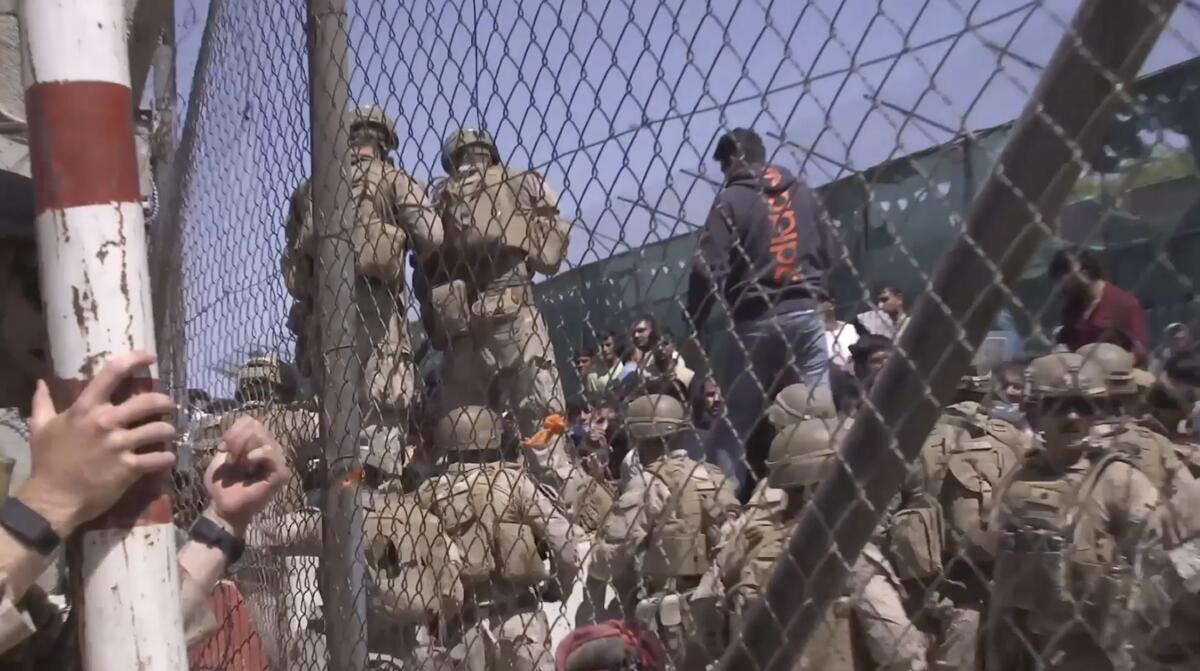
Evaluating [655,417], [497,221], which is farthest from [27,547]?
[497,221]

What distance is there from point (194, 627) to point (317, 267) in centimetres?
100

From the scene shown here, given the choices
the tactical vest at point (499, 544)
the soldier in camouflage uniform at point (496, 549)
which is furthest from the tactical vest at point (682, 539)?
the tactical vest at point (499, 544)

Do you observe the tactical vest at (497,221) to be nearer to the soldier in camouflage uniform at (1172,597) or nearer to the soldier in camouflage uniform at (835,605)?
the soldier in camouflage uniform at (835,605)

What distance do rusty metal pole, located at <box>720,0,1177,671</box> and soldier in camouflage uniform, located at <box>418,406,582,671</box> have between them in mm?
1428

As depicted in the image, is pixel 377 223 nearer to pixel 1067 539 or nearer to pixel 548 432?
pixel 548 432

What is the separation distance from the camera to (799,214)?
167 centimetres

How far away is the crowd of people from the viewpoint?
1455 millimetres

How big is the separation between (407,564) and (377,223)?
1.24 metres

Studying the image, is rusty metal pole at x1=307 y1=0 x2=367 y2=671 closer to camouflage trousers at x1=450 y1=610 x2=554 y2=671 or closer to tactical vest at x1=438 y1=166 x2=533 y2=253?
tactical vest at x1=438 y1=166 x2=533 y2=253

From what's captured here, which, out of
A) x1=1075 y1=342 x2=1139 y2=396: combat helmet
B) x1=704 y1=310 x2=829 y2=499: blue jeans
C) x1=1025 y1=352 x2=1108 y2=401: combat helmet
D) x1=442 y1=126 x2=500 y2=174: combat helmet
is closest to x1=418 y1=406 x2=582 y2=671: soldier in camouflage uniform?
x1=442 y1=126 x2=500 y2=174: combat helmet

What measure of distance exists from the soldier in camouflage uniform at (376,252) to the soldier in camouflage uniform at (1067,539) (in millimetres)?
1243

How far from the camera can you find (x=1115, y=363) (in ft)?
4.77

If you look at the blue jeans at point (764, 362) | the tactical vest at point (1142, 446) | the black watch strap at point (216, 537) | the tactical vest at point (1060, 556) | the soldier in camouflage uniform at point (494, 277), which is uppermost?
the soldier in camouflage uniform at point (494, 277)

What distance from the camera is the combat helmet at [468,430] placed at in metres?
2.73
